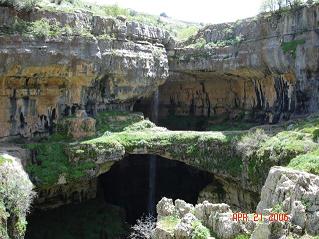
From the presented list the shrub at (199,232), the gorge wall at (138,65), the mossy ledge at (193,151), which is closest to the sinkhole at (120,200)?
the mossy ledge at (193,151)

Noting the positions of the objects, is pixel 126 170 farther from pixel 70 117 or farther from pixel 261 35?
pixel 261 35

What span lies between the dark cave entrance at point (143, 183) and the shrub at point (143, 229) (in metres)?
1.64

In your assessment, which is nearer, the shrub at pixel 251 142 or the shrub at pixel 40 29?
the shrub at pixel 251 142

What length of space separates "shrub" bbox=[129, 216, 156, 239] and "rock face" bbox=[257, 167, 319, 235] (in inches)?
361

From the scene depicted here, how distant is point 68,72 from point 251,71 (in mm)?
12823

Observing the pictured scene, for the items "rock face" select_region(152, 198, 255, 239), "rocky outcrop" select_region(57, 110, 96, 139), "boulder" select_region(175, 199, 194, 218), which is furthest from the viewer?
"rocky outcrop" select_region(57, 110, 96, 139)

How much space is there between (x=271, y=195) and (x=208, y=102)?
80.5 ft

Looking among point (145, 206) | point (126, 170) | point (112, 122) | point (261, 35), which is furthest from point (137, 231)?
point (261, 35)

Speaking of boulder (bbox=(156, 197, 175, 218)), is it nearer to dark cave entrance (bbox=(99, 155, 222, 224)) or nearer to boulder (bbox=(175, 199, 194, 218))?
boulder (bbox=(175, 199, 194, 218))

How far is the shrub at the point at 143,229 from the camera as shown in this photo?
78.9 feet

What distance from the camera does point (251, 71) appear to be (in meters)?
32.6

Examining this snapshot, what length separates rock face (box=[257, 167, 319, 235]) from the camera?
11914 millimetres

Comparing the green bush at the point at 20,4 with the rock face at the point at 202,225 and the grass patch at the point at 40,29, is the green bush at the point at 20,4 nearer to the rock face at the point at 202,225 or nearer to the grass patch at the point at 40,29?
the grass patch at the point at 40,29

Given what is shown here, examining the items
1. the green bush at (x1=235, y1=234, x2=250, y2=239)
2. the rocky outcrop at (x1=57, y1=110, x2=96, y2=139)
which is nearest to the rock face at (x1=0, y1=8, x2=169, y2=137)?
the rocky outcrop at (x1=57, y1=110, x2=96, y2=139)
